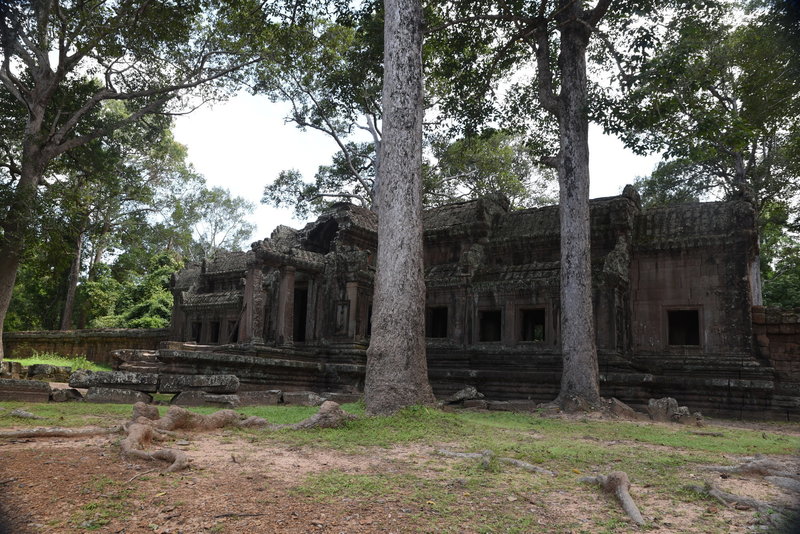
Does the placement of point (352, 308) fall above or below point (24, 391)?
above

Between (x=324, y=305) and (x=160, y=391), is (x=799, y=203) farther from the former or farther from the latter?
(x=160, y=391)

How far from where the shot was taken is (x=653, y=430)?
8188 mm

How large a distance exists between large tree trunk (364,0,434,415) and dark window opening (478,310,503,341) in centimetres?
781

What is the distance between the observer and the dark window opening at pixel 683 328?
14409 millimetres

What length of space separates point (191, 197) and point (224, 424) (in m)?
33.0

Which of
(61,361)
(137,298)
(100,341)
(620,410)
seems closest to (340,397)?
(620,410)

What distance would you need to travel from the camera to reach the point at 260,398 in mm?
10484

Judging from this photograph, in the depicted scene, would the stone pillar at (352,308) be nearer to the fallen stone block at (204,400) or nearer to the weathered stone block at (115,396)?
the fallen stone block at (204,400)

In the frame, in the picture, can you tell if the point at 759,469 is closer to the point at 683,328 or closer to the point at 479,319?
A: the point at 479,319

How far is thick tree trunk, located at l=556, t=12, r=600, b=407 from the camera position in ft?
Answer: 35.0

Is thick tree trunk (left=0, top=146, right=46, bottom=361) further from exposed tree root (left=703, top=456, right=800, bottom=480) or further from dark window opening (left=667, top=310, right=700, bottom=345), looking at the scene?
dark window opening (left=667, top=310, right=700, bottom=345)

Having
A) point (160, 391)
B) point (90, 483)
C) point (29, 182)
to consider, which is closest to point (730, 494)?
point (90, 483)

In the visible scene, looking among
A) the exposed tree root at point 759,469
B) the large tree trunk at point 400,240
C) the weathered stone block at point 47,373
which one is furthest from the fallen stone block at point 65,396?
the exposed tree root at point 759,469

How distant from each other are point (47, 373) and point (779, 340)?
18.2m
